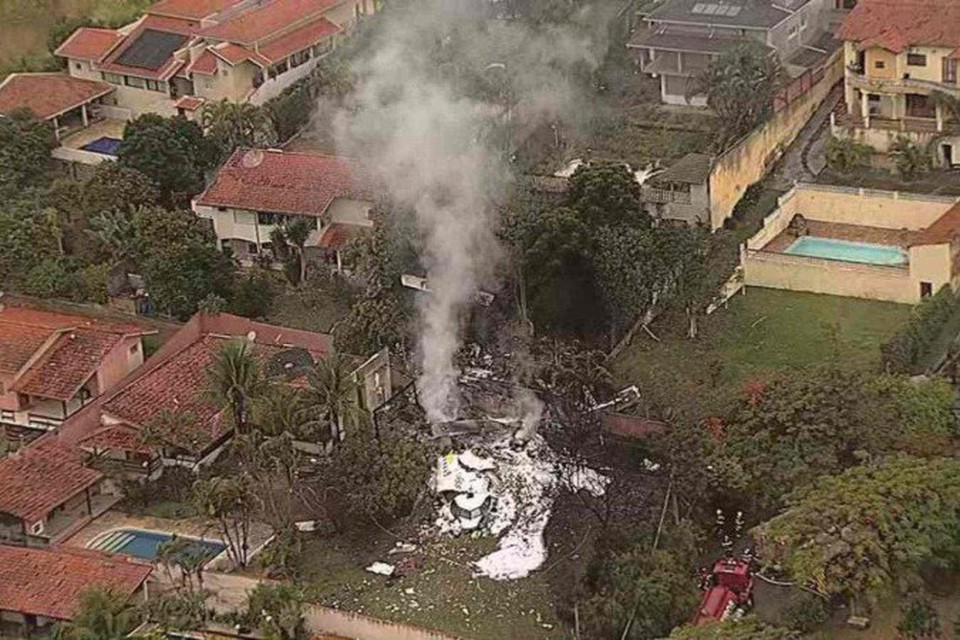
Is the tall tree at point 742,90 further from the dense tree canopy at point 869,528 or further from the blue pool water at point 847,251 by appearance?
the dense tree canopy at point 869,528

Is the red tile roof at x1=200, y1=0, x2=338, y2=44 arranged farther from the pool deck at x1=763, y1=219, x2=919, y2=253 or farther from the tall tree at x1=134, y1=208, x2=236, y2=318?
the pool deck at x1=763, y1=219, x2=919, y2=253

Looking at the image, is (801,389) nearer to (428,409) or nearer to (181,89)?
(428,409)

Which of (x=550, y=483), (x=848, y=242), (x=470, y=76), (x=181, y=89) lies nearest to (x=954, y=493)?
A: (x=550, y=483)

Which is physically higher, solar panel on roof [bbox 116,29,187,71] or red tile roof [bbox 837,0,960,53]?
red tile roof [bbox 837,0,960,53]

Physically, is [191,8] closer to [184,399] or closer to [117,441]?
[184,399]

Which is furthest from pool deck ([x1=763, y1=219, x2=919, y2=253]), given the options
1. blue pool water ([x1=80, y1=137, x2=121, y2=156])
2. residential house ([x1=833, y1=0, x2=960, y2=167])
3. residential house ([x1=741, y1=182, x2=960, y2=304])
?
blue pool water ([x1=80, y1=137, x2=121, y2=156])

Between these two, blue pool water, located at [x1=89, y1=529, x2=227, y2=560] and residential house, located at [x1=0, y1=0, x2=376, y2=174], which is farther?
residential house, located at [x1=0, y1=0, x2=376, y2=174]

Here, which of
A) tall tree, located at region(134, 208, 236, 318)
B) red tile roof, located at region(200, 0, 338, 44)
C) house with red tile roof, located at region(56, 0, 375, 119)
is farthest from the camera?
red tile roof, located at region(200, 0, 338, 44)

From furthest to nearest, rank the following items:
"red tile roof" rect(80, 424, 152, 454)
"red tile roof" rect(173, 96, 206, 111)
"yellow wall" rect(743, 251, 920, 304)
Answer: "red tile roof" rect(173, 96, 206, 111) < "yellow wall" rect(743, 251, 920, 304) < "red tile roof" rect(80, 424, 152, 454)
